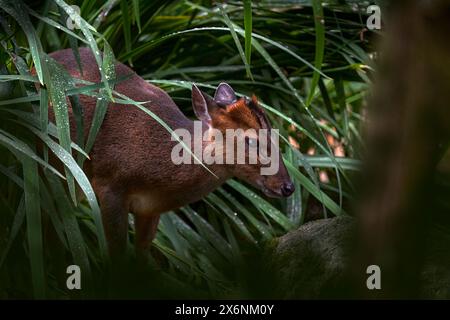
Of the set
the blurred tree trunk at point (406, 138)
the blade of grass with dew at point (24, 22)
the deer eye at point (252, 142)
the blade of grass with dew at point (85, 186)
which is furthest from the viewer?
the deer eye at point (252, 142)

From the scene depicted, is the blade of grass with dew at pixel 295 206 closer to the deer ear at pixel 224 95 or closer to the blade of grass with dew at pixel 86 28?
the deer ear at pixel 224 95

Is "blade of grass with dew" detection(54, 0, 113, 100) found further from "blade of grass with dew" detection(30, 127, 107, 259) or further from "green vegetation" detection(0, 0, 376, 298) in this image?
"blade of grass with dew" detection(30, 127, 107, 259)

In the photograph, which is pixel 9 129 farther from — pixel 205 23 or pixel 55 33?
pixel 205 23

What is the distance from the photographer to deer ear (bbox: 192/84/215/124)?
2988 mm

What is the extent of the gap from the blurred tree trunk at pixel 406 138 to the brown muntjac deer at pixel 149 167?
2.52 metres

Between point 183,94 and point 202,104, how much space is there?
3.02 feet

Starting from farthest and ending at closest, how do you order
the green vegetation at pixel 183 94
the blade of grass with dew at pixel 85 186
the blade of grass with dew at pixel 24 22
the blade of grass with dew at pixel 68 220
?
the blade of grass with dew at pixel 24 22 < the green vegetation at pixel 183 94 < the blade of grass with dew at pixel 68 220 < the blade of grass with dew at pixel 85 186

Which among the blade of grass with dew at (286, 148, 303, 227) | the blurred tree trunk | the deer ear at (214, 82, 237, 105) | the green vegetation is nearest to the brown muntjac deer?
the deer ear at (214, 82, 237, 105)

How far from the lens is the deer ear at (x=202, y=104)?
2.99 meters

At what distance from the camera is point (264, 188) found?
3.02 m

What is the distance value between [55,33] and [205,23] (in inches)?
31.3

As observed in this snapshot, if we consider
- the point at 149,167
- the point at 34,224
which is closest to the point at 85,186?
the point at 34,224

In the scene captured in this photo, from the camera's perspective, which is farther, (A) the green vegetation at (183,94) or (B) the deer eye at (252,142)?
(B) the deer eye at (252,142)

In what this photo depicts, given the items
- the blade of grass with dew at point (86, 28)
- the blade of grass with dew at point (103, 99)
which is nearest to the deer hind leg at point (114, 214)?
the blade of grass with dew at point (103, 99)
